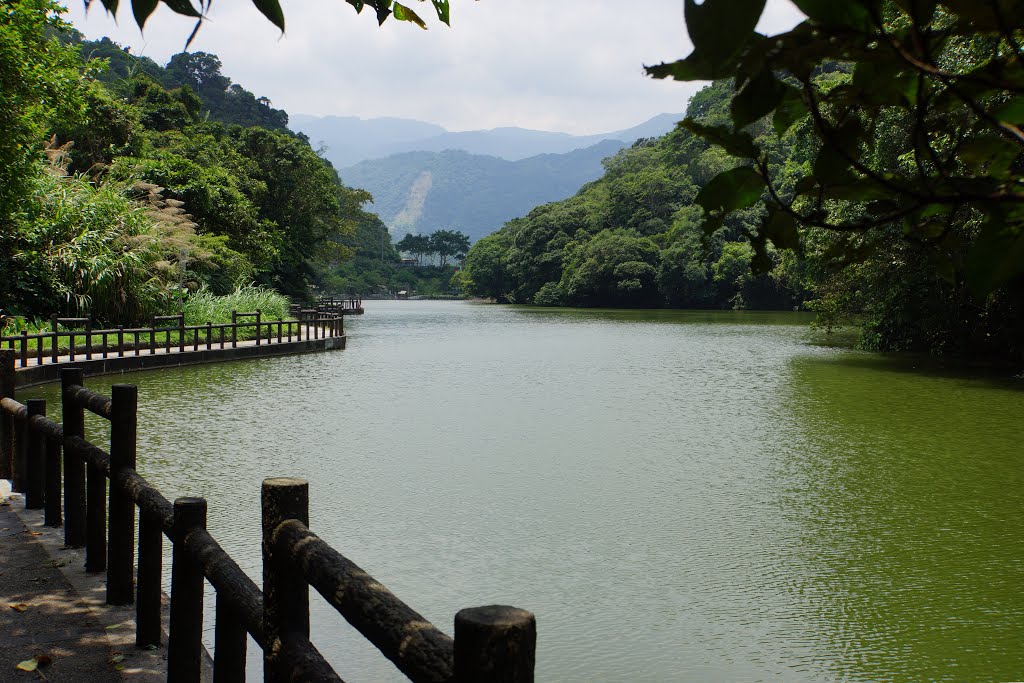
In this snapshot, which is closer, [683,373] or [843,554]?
[843,554]

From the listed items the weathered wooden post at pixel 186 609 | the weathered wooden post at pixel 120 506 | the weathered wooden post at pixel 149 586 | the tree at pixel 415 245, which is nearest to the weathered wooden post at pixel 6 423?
the weathered wooden post at pixel 120 506

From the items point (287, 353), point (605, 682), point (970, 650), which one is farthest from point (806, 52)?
point (287, 353)

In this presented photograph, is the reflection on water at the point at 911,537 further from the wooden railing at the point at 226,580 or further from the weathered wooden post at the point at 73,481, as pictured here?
the weathered wooden post at the point at 73,481

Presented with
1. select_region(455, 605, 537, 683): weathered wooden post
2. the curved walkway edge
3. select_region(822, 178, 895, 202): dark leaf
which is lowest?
the curved walkway edge

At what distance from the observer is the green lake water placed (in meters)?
4.02

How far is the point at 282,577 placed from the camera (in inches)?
76.1

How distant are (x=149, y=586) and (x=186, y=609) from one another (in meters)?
0.44

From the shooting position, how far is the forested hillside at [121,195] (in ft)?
43.3

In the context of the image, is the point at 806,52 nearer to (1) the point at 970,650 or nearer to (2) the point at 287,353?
(1) the point at 970,650

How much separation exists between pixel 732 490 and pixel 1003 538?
1867mm

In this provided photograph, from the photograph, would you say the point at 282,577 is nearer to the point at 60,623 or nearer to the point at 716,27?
the point at 716,27

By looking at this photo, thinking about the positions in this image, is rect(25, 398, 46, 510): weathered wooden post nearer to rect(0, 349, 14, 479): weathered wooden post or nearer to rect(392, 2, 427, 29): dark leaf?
rect(0, 349, 14, 479): weathered wooden post

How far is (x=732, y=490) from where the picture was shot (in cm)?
679

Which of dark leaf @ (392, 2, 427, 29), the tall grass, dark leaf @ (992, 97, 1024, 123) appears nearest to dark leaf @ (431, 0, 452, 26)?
dark leaf @ (392, 2, 427, 29)
